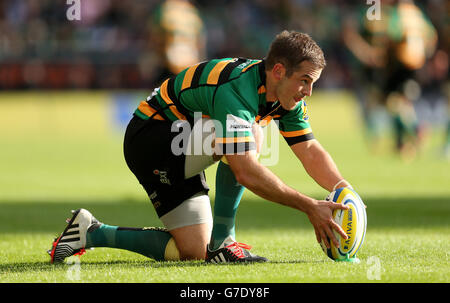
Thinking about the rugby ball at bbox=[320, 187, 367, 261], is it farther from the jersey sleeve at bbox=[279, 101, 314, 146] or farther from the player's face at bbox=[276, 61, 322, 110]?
the player's face at bbox=[276, 61, 322, 110]

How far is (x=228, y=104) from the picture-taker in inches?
179

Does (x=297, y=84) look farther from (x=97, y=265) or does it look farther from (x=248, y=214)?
(x=248, y=214)

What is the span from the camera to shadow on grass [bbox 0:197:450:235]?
7102mm

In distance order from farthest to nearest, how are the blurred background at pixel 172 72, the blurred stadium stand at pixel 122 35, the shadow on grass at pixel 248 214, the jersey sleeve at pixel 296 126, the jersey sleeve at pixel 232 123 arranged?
the blurred stadium stand at pixel 122 35, the blurred background at pixel 172 72, the shadow on grass at pixel 248 214, the jersey sleeve at pixel 296 126, the jersey sleeve at pixel 232 123

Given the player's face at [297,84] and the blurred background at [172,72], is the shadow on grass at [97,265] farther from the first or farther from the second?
the blurred background at [172,72]

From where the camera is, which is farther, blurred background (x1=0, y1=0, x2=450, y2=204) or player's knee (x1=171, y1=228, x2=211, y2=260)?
blurred background (x1=0, y1=0, x2=450, y2=204)

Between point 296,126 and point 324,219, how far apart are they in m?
0.83

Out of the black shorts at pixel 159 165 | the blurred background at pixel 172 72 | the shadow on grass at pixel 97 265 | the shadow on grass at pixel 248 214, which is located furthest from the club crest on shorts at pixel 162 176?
the blurred background at pixel 172 72

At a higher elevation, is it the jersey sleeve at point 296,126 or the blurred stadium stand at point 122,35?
the blurred stadium stand at point 122,35

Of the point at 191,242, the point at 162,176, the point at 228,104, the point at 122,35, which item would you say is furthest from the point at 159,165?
the point at 122,35

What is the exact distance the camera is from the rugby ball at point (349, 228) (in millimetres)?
4711

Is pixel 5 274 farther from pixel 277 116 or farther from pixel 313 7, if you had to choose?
pixel 313 7

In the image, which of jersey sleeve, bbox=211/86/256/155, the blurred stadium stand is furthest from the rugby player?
the blurred stadium stand

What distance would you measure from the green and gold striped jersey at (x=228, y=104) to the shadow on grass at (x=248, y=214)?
6.53 ft
